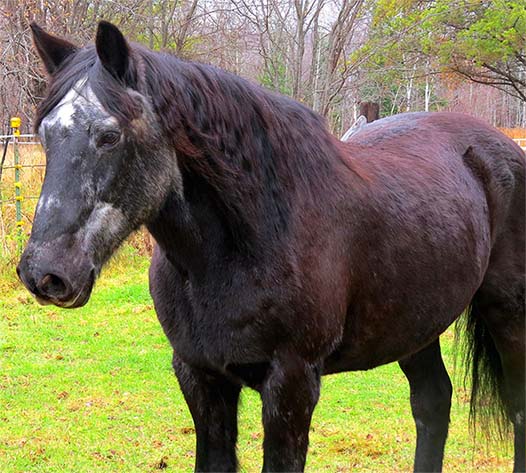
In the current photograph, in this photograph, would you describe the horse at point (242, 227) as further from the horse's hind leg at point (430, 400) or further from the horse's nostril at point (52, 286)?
the horse's hind leg at point (430, 400)

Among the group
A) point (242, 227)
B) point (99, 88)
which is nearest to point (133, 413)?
point (242, 227)

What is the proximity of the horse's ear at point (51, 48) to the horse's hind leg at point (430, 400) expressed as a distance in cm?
245

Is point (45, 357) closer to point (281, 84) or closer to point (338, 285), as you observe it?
point (338, 285)

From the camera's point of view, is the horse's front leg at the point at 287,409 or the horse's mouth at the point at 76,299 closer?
the horse's mouth at the point at 76,299

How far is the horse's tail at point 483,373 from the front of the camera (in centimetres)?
391

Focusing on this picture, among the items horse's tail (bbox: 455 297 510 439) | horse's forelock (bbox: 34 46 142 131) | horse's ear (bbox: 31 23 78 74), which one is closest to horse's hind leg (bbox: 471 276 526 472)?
horse's tail (bbox: 455 297 510 439)

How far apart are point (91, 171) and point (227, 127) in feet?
1.75

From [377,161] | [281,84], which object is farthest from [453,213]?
[281,84]

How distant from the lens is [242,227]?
2393 millimetres

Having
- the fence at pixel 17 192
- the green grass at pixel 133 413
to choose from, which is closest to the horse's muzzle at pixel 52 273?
the green grass at pixel 133 413

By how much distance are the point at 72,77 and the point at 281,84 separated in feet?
30.8

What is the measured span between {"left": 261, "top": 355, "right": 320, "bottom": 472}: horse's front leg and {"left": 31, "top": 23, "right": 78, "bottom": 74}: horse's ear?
125 cm

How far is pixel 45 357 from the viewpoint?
6434mm

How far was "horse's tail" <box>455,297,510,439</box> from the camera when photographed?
3910 mm
